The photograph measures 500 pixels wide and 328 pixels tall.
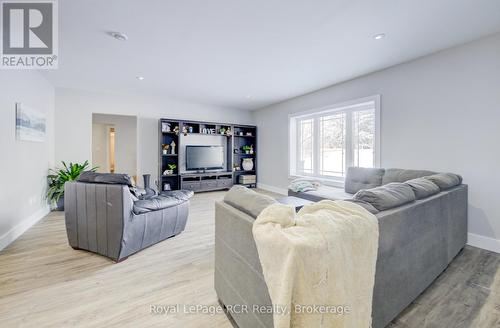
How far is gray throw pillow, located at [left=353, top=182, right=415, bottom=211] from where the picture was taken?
134cm

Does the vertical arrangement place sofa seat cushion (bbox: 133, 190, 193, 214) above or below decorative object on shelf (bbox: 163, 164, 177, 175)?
below

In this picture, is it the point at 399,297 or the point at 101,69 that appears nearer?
the point at 399,297

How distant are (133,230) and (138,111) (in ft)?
12.6

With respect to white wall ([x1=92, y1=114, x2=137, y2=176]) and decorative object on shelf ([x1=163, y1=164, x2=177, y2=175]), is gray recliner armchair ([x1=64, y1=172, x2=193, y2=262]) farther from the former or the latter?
white wall ([x1=92, y1=114, x2=137, y2=176])

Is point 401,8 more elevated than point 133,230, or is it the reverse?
point 401,8

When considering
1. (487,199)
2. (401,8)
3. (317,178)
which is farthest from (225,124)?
(487,199)

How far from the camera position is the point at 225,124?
19.9 ft

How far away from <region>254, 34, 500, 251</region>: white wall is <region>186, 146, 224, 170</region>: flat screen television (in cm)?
370

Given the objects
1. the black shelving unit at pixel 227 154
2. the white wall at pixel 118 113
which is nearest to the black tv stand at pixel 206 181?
the black shelving unit at pixel 227 154

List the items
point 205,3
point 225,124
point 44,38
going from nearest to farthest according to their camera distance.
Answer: point 205,3 → point 44,38 → point 225,124

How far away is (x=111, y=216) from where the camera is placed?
2180 millimetres

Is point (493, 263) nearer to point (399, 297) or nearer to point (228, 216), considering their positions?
point (399, 297)

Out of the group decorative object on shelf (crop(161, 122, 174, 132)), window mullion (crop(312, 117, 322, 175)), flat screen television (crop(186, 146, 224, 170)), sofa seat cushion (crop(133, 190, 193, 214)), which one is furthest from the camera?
flat screen television (crop(186, 146, 224, 170))

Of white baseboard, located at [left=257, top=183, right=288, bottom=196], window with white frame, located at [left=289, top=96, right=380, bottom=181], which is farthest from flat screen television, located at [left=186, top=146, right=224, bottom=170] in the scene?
window with white frame, located at [left=289, top=96, right=380, bottom=181]
